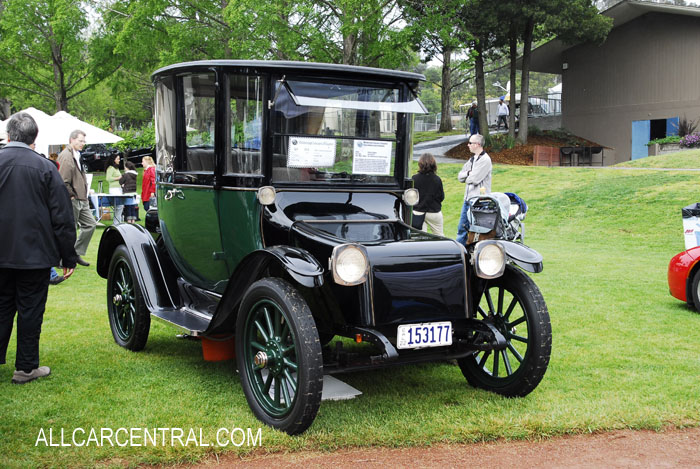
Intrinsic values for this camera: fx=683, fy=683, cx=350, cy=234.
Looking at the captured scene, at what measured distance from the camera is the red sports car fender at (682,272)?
7367 millimetres

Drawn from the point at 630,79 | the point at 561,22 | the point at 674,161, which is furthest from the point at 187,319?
the point at 630,79

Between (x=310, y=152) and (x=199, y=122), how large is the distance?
3.21ft

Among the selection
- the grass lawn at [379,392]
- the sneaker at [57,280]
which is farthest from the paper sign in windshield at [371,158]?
the sneaker at [57,280]

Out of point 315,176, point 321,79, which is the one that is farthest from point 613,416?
point 321,79

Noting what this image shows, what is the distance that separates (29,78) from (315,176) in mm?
26898

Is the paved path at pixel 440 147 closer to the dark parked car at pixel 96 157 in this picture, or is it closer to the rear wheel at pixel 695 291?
the dark parked car at pixel 96 157

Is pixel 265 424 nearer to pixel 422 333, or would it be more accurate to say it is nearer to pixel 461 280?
pixel 422 333

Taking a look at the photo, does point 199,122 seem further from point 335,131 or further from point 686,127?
point 686,127

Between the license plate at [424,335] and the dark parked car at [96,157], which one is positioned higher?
the dark parked car at [96,157]

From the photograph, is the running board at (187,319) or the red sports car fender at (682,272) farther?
the red sports car fender at (682,272)

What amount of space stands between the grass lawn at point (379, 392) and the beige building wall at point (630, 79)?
24210mm

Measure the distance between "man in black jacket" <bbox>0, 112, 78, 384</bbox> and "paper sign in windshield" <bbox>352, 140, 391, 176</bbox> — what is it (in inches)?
86.5

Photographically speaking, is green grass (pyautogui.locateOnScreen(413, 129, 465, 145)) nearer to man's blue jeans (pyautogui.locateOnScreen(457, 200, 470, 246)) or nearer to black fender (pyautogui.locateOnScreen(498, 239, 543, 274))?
man's blue jeans (pyautogui.locateOnScreen(457, 200, 470, 246))

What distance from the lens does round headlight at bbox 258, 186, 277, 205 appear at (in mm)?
4688
